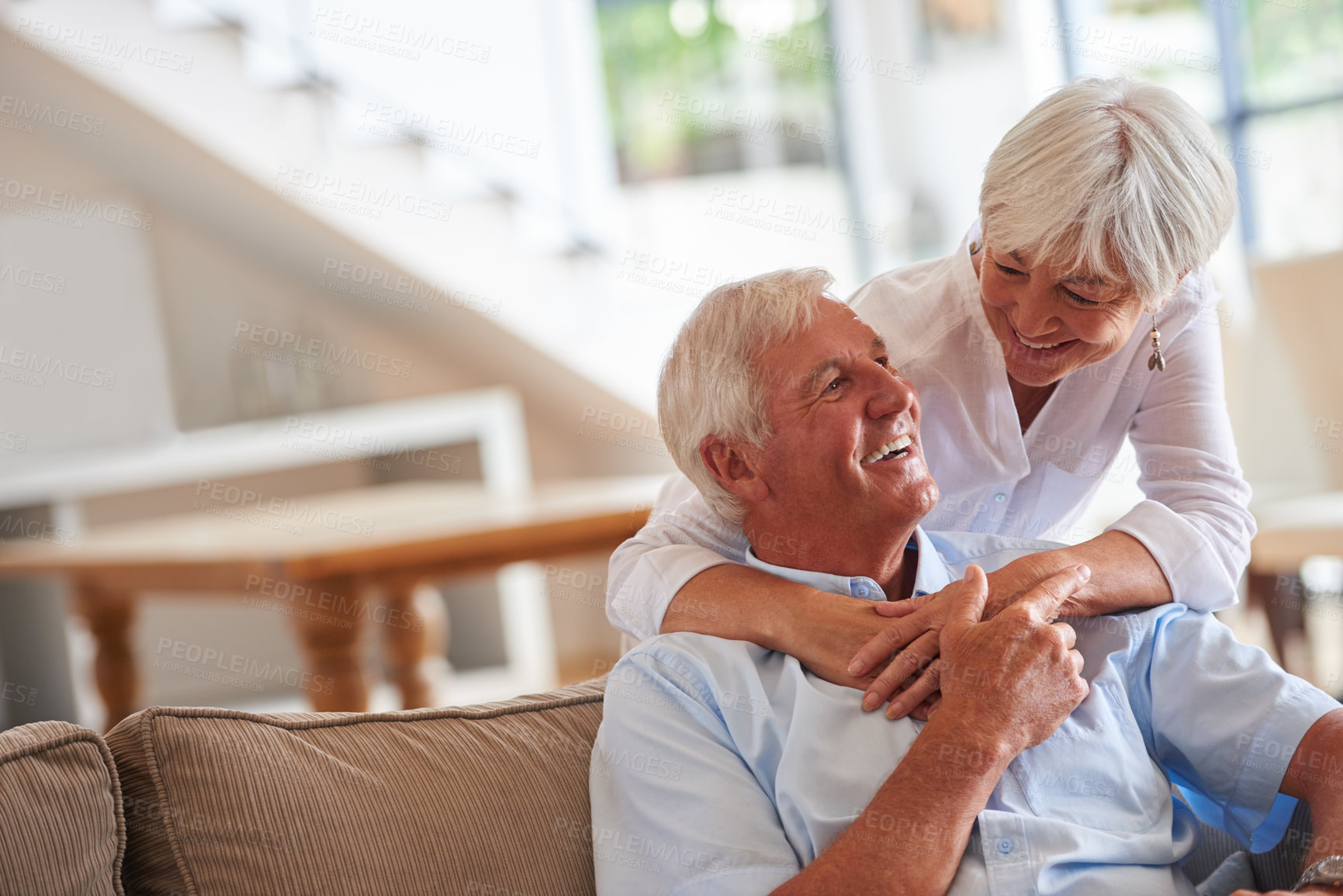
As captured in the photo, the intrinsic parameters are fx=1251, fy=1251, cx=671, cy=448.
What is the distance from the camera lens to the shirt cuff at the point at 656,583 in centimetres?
145

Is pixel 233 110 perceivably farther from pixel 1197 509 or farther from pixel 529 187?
pixel 1197 509

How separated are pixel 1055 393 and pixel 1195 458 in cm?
19

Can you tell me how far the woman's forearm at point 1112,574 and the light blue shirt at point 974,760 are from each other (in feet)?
0.13

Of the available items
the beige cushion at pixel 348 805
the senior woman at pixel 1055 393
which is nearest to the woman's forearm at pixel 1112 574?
the senior woman at pixel 1055 393

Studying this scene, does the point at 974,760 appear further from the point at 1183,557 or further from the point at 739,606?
the point at 1183,557

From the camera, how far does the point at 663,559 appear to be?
4.88 ft

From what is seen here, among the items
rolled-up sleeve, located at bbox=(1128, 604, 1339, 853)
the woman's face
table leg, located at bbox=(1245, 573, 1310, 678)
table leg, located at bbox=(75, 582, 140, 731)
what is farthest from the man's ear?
table leg, located at bbox=(75, 582, 140, 731)

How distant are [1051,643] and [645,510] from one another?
1.81 metres

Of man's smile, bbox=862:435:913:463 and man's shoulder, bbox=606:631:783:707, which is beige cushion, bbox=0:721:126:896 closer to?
man's shoulder, bbox=606:631:783:707

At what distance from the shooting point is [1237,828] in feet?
4.64

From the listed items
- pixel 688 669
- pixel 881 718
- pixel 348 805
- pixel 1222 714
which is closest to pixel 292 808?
pixel 348 805

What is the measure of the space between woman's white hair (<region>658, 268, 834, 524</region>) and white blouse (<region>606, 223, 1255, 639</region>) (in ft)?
0.49

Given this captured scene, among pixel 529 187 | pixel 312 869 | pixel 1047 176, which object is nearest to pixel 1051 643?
pixel 1047 176

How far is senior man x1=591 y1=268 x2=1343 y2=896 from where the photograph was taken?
3.99ft
